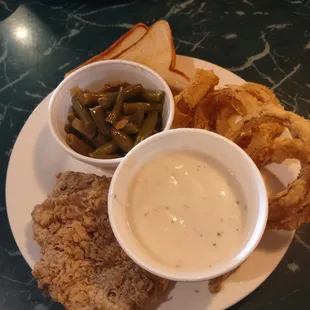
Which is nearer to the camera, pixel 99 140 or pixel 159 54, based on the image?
pixel 99 140

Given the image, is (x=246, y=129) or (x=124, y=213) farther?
(x=246, y=129)

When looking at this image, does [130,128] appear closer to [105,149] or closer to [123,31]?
[105,149]

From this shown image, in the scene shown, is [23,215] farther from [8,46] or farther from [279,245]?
[8,46]

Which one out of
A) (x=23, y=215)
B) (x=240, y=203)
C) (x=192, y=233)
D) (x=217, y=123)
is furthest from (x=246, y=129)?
(x=23, y=215)

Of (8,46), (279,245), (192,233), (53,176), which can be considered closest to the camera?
(192,233)

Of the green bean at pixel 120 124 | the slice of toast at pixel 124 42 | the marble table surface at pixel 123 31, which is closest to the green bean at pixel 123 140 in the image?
the green bean at pixel 120 124

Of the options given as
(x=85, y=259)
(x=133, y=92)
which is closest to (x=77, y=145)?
(x=133, y=92)

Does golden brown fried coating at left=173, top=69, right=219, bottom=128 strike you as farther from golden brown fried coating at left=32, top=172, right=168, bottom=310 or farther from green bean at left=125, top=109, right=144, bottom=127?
golden brown fried coating at left=32, top=172, right=168, bottom=310
